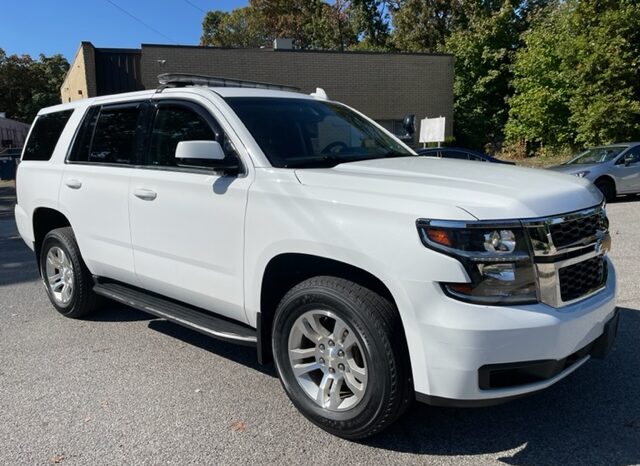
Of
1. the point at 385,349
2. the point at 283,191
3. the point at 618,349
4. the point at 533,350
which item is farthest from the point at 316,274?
the point at 618,349

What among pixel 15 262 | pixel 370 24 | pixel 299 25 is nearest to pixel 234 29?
pixel 299 25

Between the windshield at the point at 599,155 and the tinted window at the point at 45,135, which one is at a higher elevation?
the tinted window at the point at 45,135

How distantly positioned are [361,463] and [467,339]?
2.98ft

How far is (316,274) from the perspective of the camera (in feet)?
11.0

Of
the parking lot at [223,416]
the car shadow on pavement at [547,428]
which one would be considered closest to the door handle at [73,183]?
the parking lot at [223,416]

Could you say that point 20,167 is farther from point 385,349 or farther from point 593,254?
point 593,254

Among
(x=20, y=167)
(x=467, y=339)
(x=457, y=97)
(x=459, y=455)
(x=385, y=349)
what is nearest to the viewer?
(x=467, y=339)

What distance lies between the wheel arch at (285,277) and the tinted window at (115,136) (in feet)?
5.56

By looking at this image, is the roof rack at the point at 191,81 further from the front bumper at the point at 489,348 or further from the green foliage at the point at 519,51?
the green foliage at the point at 519,51

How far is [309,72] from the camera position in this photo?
23.0m

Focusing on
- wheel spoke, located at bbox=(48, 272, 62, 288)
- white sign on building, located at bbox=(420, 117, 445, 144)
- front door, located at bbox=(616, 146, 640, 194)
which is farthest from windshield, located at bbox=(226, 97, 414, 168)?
white sign on building, located at bbox=(420, 117, 445, 144)

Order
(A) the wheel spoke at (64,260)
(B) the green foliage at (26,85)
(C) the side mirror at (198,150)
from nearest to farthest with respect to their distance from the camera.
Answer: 1. (C) the side mirror at (198,150)
2. (A) the wheel spoke at (64,260)
3. (B) the green foliage at (26,85)

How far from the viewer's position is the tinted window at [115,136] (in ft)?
14.5

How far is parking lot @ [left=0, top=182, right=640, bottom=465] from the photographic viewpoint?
9.85ft
